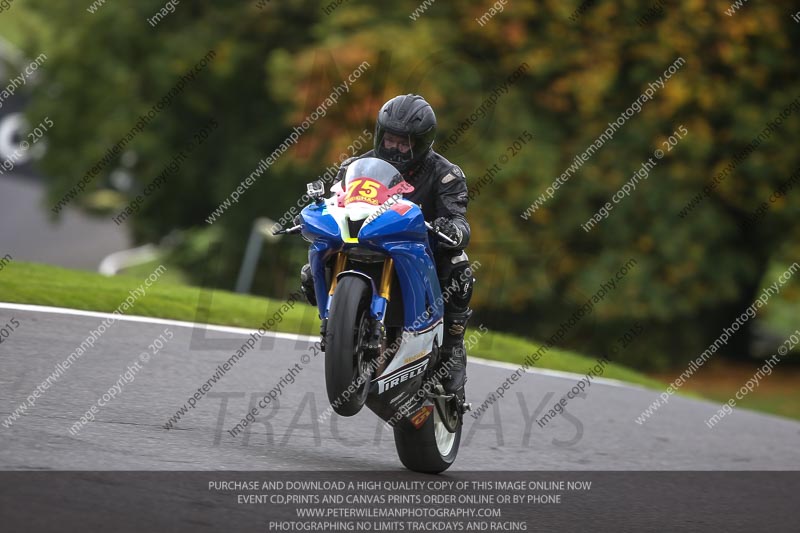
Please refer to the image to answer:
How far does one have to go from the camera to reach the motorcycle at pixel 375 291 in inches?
255

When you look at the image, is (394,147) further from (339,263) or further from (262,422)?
(262,422)

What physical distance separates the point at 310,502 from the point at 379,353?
0.99 metres

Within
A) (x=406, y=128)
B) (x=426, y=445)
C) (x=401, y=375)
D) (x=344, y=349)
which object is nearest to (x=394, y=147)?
(x=406, y=128)

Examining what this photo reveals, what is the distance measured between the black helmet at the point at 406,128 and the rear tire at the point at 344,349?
1.03m

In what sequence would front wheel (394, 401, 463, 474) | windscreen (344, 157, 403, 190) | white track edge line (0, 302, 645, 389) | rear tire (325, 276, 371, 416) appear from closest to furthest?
rear tire (325, 276, 371, 416) → windscreen (344, 157, 403, 190) → front wheel (394, 401, 463, 474) → white track edge line (0, 302, 645, 389)

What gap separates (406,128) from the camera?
7152 mm

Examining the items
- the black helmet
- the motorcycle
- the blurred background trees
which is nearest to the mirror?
the motorcycle

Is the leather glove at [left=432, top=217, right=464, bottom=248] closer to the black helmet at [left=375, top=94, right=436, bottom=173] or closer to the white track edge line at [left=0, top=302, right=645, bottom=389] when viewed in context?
the black helmet at [left=375, top=94, right=436, bottom=173]

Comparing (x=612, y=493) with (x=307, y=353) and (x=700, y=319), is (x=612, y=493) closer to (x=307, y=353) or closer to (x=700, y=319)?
(x=307, y=353)

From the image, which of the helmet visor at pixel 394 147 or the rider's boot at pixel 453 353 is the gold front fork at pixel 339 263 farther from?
the rider's boot at pixel 453 353

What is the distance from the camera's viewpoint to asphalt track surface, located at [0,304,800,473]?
6809 millimetres

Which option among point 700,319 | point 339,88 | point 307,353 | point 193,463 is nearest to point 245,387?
point 307,353

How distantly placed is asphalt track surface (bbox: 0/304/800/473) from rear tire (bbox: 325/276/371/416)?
68cm

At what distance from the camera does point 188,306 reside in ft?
42.2
